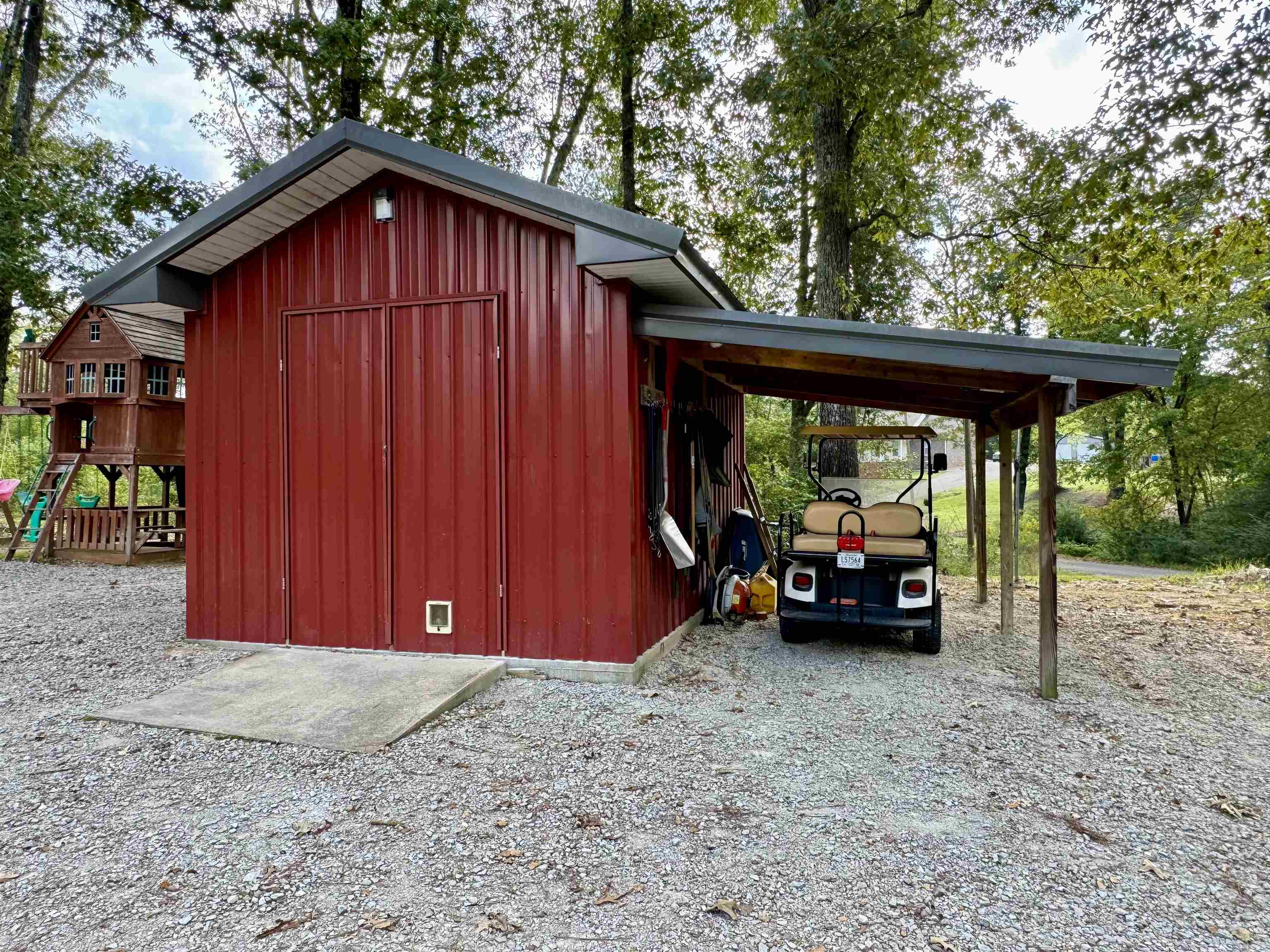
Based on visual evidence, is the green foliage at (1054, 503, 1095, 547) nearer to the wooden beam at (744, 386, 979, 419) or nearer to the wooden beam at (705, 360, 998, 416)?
the wooden beam at (744, 386, 979, 419)

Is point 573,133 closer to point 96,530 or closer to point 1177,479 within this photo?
point 96,530

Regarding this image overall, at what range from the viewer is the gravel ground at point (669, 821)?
2.27m

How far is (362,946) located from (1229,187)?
1112cm

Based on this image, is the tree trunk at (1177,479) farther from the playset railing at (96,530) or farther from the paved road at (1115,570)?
the playset railing at (96,530)

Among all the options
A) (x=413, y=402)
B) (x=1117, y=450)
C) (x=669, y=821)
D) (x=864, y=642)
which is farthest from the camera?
(x=1117, y=450)

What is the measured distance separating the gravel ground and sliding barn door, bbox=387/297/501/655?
72 cm

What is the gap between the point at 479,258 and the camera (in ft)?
16.4

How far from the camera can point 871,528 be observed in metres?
6.05

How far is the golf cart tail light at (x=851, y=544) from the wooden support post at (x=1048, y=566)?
121 cm

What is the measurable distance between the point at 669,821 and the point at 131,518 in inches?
425

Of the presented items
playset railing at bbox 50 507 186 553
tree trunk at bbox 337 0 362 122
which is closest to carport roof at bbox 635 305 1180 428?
tree trunk at bbox 337 0 362 122

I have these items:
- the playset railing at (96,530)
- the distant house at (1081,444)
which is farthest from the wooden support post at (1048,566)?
the distant house at (1081,444)

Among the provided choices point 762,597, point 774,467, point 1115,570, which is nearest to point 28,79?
point 774,467

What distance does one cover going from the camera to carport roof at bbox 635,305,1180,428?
13.8ft
